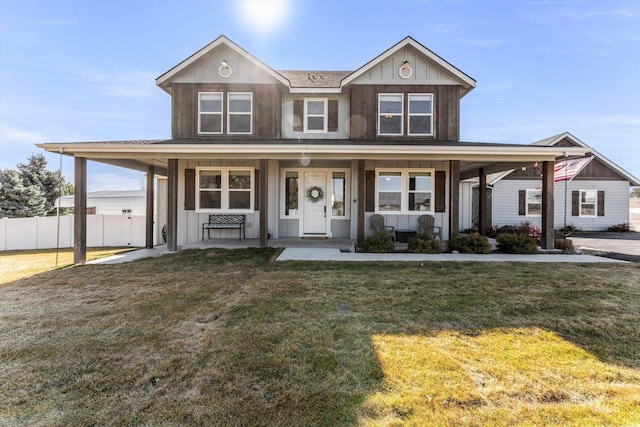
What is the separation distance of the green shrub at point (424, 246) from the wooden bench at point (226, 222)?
5.62 meters

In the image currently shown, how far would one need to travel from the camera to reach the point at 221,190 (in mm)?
10047

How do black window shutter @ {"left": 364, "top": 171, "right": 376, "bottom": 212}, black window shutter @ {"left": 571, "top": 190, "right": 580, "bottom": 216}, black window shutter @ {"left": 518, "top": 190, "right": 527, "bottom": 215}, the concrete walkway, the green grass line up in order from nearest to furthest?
the green grass < the concrete walkway < black window shutter @ {"left": 364, "top": 171, "right": 376, "bottom": 212} < black window shutter @ {"left": 518, "top": 190, "right": 527, "bottom": 215} < black window shutter @ {"left": 571, "top": 190, "right": 580, "bottom": 216}

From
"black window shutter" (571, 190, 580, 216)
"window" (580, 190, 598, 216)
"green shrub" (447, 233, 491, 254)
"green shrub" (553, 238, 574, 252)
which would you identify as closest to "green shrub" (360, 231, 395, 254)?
"green shrub" (447, 233, 491, 254)

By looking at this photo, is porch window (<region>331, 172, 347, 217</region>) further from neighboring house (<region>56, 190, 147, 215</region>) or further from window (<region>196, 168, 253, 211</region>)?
neighboring house (<region>56, 190, 147, 215</region>)

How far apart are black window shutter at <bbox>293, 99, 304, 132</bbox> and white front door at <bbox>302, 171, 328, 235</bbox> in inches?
65.5

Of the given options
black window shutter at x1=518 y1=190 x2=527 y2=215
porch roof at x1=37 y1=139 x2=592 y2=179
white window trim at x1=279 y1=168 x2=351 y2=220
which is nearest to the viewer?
porch roof at x1=37 y1=139 x2=592 y2=179

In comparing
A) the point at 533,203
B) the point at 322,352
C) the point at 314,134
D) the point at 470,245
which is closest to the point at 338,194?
the point at 314,134

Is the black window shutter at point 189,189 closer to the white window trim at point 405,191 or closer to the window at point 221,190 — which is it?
the window at point 221,190

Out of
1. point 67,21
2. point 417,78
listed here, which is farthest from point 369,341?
point 67,21

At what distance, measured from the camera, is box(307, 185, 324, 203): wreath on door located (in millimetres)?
10250

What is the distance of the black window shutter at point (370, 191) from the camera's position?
9.93 meters

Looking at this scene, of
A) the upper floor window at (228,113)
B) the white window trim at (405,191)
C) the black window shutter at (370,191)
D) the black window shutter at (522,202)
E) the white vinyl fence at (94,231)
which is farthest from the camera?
the black window shutter at (522,202)

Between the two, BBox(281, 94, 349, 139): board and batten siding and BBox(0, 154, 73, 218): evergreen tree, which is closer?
BBox(281, 94, 349, 139): board and batten siding

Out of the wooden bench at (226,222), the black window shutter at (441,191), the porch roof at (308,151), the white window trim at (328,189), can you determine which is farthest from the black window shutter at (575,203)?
the wooden bench at (226,222)
